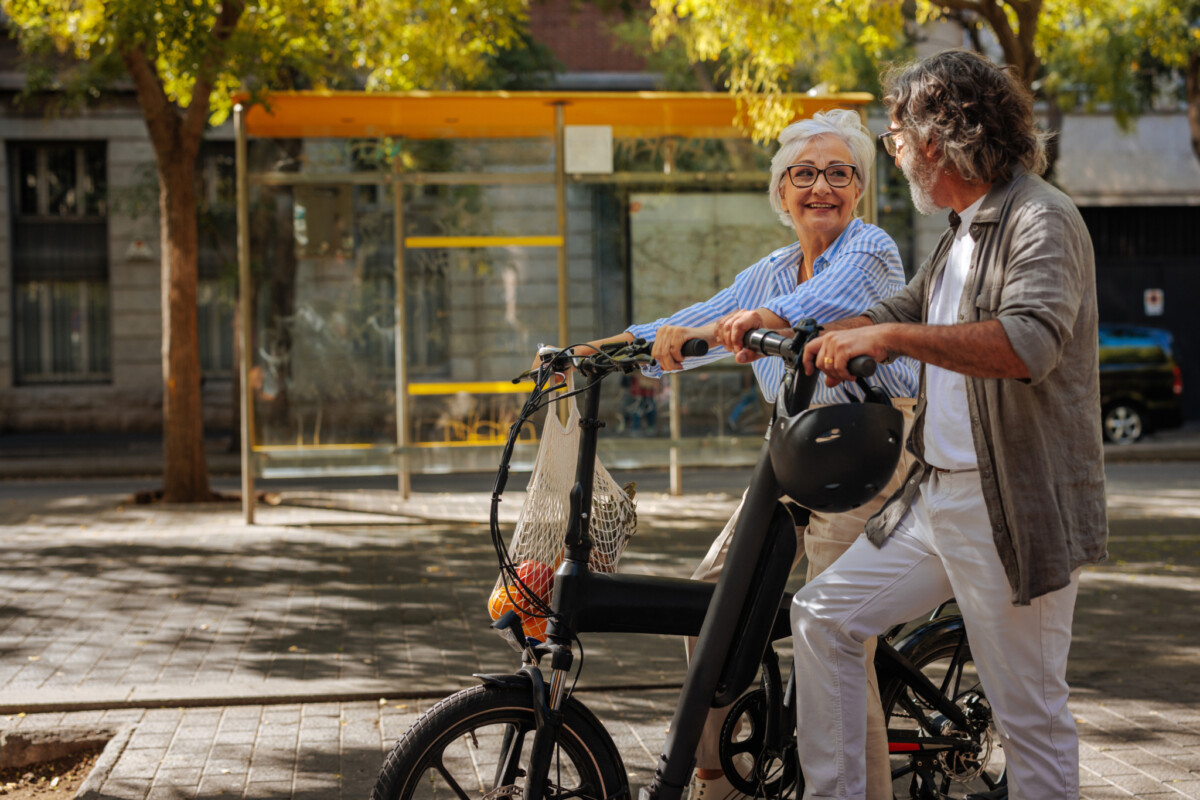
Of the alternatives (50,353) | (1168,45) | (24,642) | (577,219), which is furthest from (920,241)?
(24,642)

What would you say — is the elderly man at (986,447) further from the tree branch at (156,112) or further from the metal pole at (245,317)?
the tree branch at (156,112)

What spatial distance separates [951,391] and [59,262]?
71.8 ft

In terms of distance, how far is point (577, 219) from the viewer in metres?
10.9

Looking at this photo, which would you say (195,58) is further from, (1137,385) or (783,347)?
(1137,385)

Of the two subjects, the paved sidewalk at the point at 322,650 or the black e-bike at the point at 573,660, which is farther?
the paved sidewalk at the point at 322,650

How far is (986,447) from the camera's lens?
7.96 feet

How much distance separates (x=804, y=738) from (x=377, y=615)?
14.0ft

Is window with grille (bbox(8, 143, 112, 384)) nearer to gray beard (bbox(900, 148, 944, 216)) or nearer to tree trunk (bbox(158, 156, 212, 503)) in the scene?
tree trunk (bbox(158, 156, 212, 503))

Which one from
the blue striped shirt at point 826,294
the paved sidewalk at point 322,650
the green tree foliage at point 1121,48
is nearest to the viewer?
the blue striped shirt at point 826,294

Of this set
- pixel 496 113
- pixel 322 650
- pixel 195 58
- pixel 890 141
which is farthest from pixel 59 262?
pixel 890 141

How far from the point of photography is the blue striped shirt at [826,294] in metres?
2.86

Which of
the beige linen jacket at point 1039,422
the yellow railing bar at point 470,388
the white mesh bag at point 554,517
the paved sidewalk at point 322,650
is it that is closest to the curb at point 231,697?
the paved sidewalk at point 322,650

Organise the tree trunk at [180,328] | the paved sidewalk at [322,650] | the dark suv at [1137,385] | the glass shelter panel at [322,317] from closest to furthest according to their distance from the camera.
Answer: the paved sidewalk at [322,650] < the glass shelter panel at [322,317] < the tree trunk at [180,328] < the dark suv at [1137,385]

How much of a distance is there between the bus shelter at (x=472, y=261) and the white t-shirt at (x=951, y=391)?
7.65 m
